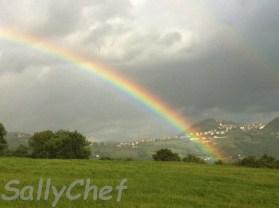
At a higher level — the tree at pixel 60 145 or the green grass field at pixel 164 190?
the tree at pixel 60 145

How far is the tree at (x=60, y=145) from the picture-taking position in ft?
370

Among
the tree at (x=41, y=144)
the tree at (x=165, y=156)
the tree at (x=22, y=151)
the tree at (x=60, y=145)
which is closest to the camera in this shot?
the tree at (x=22, y=151)

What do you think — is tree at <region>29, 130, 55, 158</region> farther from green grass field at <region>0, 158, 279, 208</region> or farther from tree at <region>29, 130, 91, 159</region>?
green grass field at <region>0, 158, 279, 208</region>

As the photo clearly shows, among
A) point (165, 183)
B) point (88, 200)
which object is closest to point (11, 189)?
point (88, 200)

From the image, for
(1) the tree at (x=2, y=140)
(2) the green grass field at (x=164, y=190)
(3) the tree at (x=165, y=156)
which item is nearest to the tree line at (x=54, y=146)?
(1) the tree at (x=2, y=140)

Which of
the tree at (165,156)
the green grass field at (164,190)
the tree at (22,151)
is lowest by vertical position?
the green grass field at (164,190)

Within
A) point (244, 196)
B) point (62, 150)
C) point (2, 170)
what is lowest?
point (244, 196)

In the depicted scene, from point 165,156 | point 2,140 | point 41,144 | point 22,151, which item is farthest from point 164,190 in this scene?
point 2,140

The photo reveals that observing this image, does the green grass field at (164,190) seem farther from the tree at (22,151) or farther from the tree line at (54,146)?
the tree line at (54,146)

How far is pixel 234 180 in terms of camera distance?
42938 millimetres

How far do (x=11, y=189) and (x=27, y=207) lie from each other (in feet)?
16.4

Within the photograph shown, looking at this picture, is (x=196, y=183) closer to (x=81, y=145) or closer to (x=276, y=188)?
(x=276, y=188)

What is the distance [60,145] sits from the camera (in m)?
116

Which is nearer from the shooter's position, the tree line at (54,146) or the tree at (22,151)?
the tree at (22,151)
